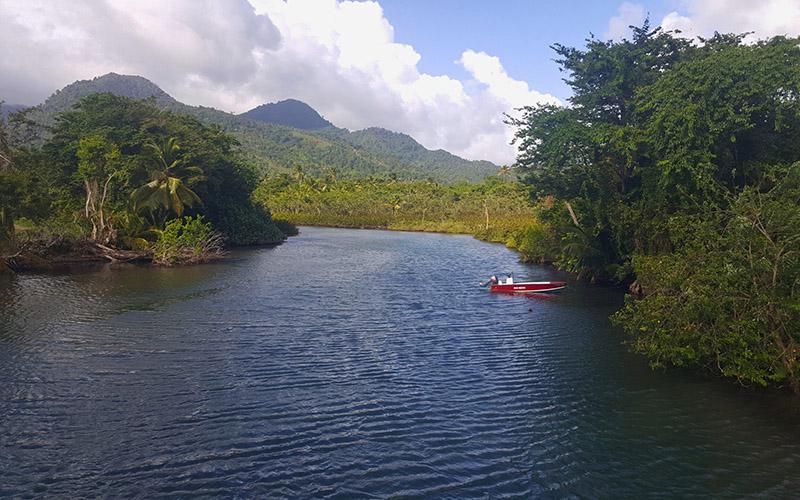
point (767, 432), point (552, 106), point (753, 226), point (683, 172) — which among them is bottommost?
point (767, 432)

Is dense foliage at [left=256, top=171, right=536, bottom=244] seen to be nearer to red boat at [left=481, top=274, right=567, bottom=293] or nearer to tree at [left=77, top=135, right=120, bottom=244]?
tree at [left=77, top=135, right=120, bottom=244]

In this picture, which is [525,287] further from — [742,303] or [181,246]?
[181,246]

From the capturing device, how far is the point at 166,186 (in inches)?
1706

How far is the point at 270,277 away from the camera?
34.8m

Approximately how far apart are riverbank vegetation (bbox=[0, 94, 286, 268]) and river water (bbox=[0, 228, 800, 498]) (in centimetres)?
1215

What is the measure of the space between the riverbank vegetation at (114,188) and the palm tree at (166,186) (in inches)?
3.2

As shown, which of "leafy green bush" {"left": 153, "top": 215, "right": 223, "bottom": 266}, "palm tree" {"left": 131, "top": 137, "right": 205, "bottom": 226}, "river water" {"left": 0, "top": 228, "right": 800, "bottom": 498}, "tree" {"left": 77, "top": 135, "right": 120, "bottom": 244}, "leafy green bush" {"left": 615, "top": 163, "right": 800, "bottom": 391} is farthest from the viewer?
"palm tree" {"left": 131, "top": 137, "right": 205, "bottom": 226}

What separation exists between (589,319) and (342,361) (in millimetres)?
12214

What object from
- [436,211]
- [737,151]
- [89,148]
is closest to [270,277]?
[89,148]

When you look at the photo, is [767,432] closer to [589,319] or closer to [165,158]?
[589,319]

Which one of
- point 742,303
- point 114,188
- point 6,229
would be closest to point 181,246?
point 114,188

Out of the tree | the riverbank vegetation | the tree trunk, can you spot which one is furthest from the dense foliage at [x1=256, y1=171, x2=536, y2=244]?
the tree trunk

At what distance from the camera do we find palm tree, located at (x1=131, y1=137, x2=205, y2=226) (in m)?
42.6

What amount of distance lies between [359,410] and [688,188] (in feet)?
62.6
